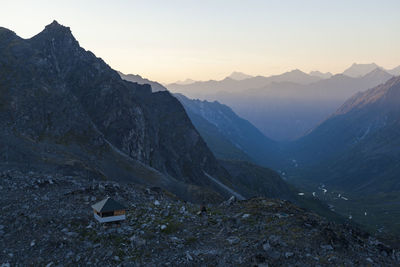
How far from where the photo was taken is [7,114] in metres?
80.6

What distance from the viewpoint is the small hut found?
29312 millimetres

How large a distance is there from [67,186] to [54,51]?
95580 millimetres

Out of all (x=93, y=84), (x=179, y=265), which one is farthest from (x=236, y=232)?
(x=93, y=84)

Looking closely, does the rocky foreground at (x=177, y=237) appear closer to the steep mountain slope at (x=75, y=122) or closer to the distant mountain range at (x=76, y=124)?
the distant mountain range at (x=76, y=124)

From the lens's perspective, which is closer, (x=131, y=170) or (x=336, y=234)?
(x=336, y=234)

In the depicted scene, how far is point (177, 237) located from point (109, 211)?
648 cm

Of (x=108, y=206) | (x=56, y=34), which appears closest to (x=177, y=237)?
(x=108, y=206)

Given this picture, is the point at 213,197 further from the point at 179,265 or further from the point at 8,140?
the point at 179,265

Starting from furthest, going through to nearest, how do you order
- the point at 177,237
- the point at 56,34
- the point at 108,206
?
1. the point at 56,34
2. the point at 108,206
3. the point at 177,237

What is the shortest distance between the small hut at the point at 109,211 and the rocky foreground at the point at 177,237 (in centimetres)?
78

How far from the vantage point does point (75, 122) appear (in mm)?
94500

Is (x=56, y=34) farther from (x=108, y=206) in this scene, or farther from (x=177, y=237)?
(x=177, y=237)

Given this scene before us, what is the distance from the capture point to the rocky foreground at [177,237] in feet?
79.0

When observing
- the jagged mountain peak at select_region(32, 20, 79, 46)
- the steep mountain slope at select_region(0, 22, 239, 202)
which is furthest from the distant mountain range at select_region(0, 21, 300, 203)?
the jagged mountain peak at select_region(32, 20, 79, 46)
